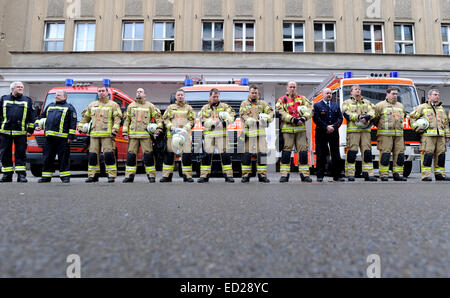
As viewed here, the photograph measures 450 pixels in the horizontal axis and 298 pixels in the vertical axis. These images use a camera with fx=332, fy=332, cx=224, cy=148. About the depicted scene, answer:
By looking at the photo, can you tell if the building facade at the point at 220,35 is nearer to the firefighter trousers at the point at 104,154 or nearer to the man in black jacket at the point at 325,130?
the man in black jacket at the point at 325,130

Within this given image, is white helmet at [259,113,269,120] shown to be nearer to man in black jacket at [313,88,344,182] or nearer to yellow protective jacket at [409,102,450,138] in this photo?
man in black jacket at [313,88,344,182]

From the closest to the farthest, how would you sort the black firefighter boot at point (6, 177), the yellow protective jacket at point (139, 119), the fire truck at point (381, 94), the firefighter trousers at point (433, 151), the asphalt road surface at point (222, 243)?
the asphalt road surface at point (222, 243) < the black firefighter boot at point (6, 177) < the yellow protective jacket at point (139, 119) < the firefighter trousers at point (433, 151) < the fire truck at point (381, 94)

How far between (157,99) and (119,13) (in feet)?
16.2

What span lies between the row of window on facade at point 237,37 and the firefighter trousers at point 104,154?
11030mm

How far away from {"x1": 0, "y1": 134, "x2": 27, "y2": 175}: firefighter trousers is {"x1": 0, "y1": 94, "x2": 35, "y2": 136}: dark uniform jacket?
15 centimetres

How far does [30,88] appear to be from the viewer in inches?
637

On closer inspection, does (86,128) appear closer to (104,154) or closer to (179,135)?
(104,154)

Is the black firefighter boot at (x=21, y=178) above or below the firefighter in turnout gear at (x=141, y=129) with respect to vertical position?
below

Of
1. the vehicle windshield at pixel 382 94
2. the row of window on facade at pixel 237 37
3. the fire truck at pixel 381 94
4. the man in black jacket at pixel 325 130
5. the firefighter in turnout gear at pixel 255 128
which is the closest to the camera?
the firefighter in turnout gear at pixel 255 128

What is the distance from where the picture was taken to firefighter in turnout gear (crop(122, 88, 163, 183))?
21.5 feet

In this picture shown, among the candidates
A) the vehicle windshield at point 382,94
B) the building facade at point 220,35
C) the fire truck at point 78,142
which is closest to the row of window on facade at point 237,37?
the building facade at point 220,35

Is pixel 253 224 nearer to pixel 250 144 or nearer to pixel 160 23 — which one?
pixel 250 144

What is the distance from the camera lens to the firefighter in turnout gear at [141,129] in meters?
6.56
